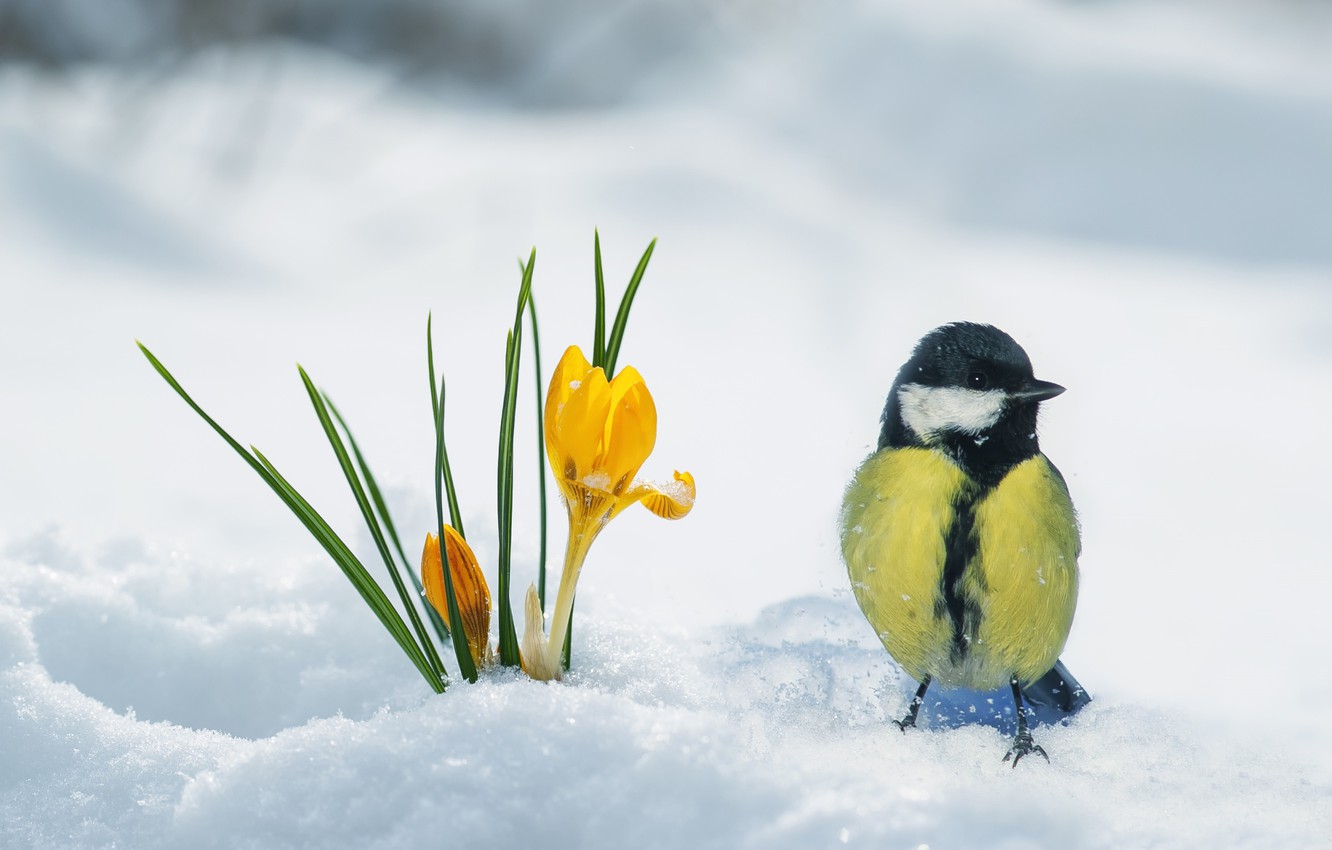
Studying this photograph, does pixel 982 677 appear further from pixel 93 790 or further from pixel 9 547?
pixel 9 547

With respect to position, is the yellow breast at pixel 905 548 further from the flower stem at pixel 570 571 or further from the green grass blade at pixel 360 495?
the green grass blade at pixel 360 495

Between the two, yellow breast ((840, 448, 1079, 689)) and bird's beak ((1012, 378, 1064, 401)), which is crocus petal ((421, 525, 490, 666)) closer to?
yellow breast ((840, 448, 1079, 689))

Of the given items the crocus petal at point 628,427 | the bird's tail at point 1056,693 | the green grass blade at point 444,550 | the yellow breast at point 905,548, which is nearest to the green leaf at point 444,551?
the green grass blade at point 444,550

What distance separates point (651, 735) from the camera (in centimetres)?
78

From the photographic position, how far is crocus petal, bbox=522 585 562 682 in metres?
0.91

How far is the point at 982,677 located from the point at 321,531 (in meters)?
0.57

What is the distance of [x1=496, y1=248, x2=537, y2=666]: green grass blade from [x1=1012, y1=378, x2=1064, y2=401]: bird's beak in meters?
0.41

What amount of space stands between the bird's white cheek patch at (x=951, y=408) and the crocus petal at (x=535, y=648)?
0.35 metres

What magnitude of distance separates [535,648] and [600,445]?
0.21 metres

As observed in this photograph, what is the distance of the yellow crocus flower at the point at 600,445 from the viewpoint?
2.71 ft

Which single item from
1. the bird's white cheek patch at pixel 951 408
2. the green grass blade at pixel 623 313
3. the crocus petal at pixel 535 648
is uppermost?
the green grass blade at pixel 623 313

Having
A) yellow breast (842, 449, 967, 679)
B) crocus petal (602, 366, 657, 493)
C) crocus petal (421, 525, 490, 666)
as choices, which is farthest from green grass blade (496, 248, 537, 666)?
yellow breast (842, 449, 967, 679)

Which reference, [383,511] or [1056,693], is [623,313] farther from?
[1056,693]

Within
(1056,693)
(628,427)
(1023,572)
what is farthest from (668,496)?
(1056,693)
